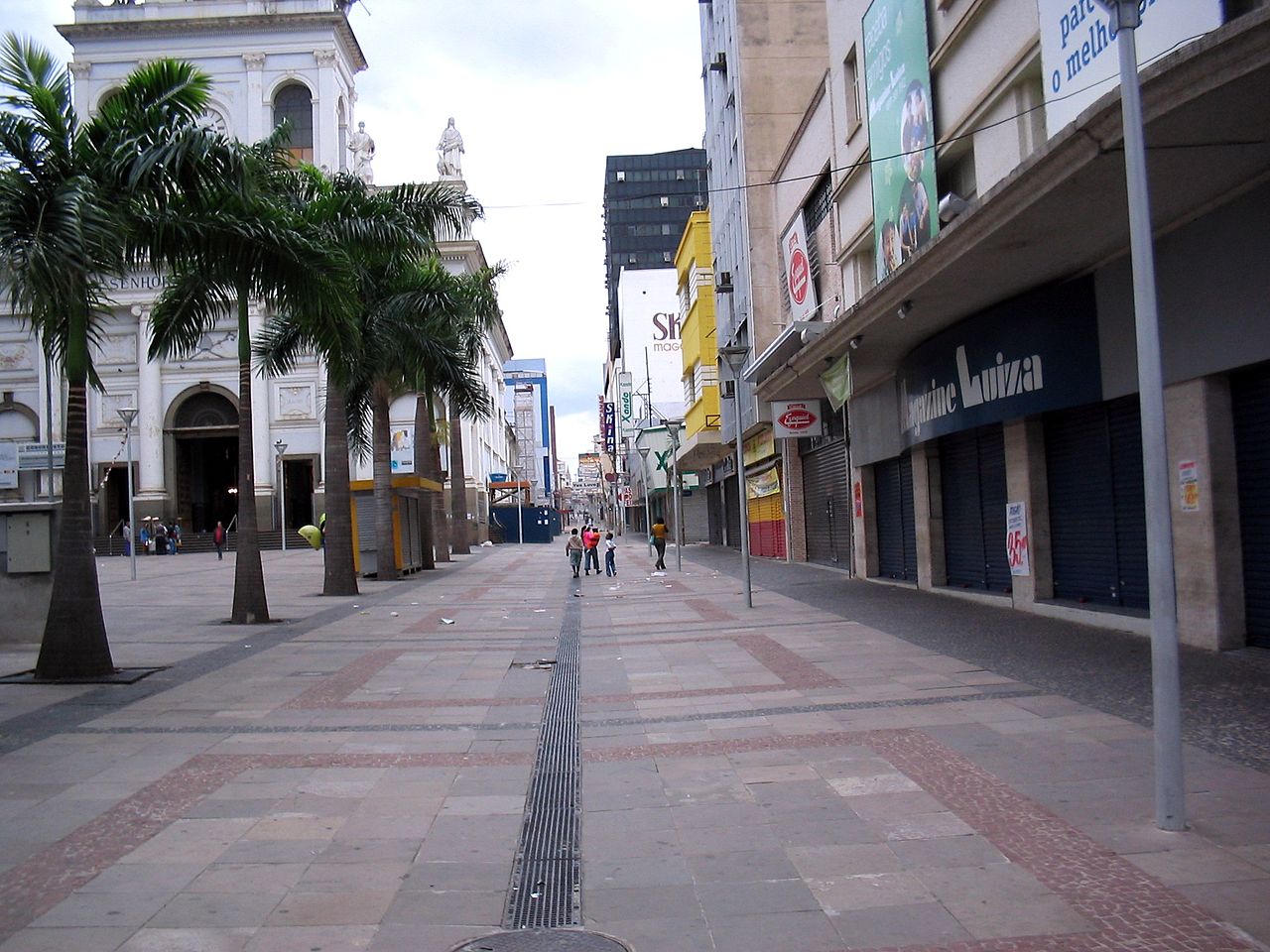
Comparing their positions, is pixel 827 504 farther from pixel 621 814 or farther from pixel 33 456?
pixel 33 456

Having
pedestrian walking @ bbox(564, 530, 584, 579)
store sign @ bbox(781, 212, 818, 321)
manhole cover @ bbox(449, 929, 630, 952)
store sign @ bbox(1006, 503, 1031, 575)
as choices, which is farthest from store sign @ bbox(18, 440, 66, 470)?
manhole cover @ bbox(449, 929, 630, 952)

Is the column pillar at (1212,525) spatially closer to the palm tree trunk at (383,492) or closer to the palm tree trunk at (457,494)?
the palm tree trunk at (383,492)

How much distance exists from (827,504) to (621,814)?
22.2 metres

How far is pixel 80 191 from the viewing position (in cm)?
1050

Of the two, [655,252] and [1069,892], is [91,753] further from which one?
[655,252]

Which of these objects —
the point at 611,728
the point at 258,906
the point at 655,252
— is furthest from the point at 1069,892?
the point at 655,252

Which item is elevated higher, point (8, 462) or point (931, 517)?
point (8, 462)

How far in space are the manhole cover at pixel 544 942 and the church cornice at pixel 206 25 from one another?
6718 cm

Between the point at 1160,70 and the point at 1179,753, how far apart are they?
4232 millimetres

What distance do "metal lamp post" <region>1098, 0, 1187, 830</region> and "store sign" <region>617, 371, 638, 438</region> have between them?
83.0 metres

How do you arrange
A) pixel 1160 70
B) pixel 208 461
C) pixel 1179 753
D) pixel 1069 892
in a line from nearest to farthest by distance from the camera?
pixel 1069 892 < pixel 1179 753 < pixel 1160 70 < pixel 208 461

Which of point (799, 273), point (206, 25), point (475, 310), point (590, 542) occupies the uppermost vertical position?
point (206, 25)

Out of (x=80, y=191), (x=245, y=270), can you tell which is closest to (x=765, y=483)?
(x=245, y=270)

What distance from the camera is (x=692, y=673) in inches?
454
